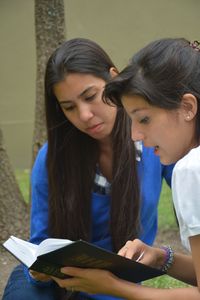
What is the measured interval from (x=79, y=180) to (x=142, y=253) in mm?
497

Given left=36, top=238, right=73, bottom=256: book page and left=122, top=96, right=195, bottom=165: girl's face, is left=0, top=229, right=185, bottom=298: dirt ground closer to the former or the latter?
left=36, top=238, right=73, bottom=256: book page

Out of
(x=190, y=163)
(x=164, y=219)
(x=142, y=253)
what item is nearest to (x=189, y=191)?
(x=190, y=163)

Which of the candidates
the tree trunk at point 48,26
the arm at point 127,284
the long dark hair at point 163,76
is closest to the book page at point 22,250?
the arm at point 127,284

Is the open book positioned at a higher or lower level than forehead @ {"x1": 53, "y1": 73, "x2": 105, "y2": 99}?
lower

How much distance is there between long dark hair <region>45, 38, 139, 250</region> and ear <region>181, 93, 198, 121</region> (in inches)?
26.3

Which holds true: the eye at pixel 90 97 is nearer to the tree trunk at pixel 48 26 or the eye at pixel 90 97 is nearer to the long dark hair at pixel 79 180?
the long dark hair at pixel 79 180

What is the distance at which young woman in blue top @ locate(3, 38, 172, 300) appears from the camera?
2330 mm

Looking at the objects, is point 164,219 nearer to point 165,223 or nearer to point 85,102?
point 165,223

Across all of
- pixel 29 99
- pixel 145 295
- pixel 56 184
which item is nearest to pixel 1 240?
pixel 56 184

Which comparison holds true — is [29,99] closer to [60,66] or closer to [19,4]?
[19,4]

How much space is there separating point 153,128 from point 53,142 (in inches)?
29.9

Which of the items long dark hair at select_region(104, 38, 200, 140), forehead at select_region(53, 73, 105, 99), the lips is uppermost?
long dark hair at select_region(104, 38, 200, 140)

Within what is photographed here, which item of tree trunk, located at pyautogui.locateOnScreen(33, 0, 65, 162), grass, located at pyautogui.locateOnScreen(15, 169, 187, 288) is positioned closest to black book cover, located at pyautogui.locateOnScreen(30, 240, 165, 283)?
grass, located at pyautogui.locateOnScreen(15, 169, 187, 288)

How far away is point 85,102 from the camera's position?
2307mm
